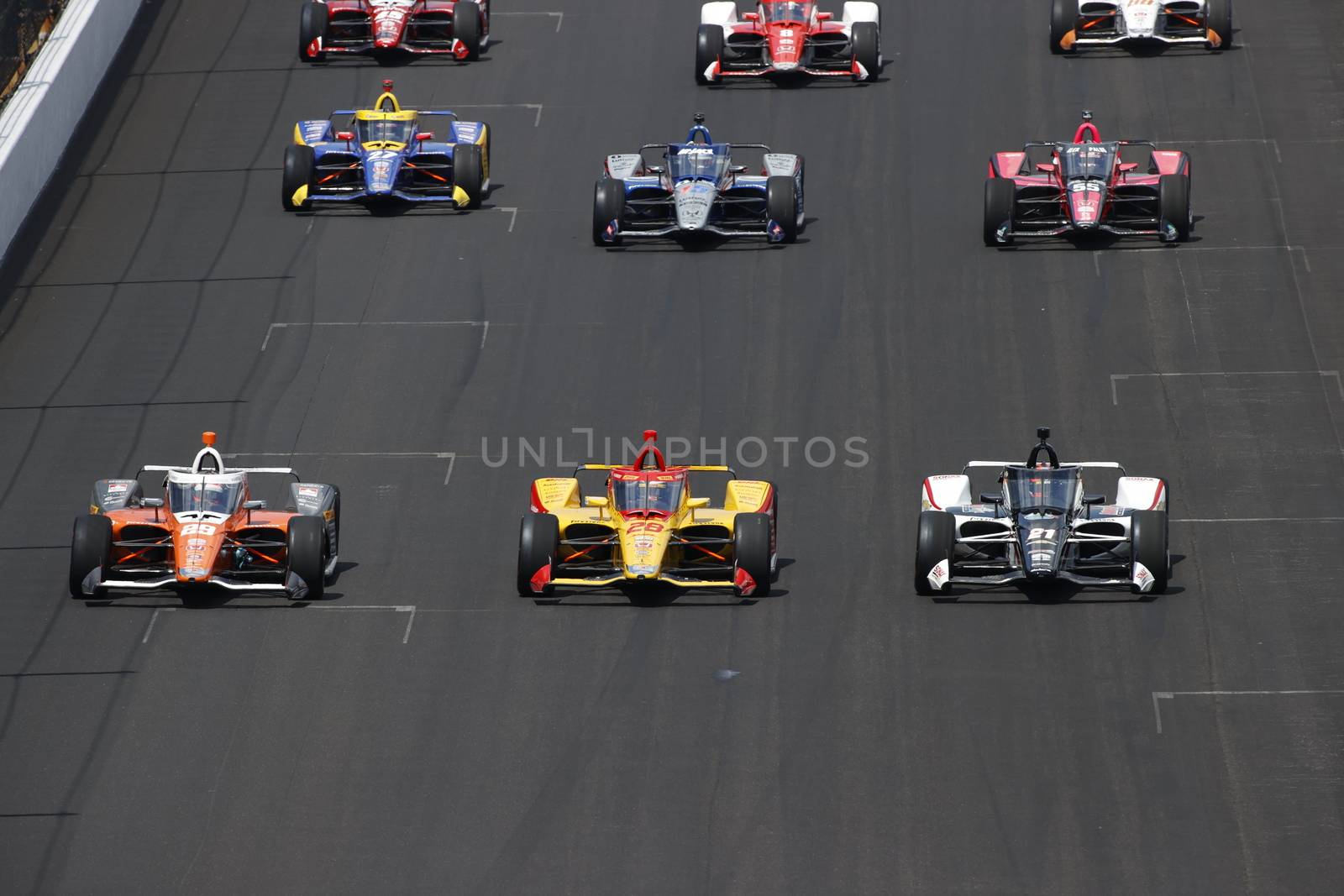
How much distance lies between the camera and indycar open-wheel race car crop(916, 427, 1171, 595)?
27.8 meters

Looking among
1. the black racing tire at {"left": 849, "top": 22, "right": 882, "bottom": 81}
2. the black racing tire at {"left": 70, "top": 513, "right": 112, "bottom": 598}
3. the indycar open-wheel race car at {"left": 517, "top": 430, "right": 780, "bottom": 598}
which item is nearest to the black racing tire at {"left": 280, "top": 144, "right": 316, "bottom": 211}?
the black racing tire at {"left": 849, "top": 22, "right": 882, "bottom": 81}

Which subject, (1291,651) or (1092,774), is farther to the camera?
(1291,651)

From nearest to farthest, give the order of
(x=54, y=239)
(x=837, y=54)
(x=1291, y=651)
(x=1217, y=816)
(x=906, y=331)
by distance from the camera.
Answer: (x=1217, y=816), (x=1291, y=651), (x=906, y=331), (x=54, y=239), (x=837, y=54)

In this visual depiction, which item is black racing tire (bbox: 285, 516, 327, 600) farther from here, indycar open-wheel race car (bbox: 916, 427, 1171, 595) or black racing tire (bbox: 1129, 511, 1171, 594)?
black racing tire (bbox: 1129, 511, 1171, 594)

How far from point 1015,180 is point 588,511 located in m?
12.2

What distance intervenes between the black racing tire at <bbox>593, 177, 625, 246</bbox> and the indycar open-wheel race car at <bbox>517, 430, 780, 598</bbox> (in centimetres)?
931

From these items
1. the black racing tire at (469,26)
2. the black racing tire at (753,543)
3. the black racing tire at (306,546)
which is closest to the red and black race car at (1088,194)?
the black racing tire at (469,26)

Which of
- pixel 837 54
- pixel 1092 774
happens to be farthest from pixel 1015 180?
pixel 1092 774

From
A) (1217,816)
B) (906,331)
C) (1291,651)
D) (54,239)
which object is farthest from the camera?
(54,239)

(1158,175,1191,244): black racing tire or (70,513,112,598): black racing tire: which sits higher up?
(70,513,112,598): black racing tire

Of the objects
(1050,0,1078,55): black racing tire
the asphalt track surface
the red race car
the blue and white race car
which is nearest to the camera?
the asphalt track surface

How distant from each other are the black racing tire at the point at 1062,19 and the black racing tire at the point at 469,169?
11803mm

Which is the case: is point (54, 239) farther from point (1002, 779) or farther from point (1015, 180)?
point (1002, 779)

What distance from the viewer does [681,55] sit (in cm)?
4588
